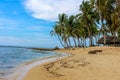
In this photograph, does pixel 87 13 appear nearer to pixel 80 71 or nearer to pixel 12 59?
pixel 12 59

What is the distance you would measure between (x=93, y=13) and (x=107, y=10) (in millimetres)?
10464

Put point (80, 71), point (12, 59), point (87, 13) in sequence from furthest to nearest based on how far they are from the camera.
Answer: point (87, 13) → point (12, 59) → point (80, 71)

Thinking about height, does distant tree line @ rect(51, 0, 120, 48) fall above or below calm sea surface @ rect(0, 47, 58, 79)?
above

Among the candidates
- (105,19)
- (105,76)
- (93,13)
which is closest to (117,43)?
(105,19)

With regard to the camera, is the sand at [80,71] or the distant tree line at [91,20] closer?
the sand at [80,71]

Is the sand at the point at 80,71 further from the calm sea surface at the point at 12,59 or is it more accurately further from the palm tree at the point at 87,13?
the palm tree at the point at 87,13

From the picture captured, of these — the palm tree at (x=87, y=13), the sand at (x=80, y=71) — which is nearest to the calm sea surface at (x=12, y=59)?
the sand at (x=80, y=71)

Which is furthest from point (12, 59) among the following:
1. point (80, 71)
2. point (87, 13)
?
point (87, 13)

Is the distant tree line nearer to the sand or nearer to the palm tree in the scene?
the palm tree

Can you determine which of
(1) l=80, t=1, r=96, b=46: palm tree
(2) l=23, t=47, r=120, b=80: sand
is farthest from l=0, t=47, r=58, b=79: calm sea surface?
(1) l=80, t=1, r=96, b=46: palm tree

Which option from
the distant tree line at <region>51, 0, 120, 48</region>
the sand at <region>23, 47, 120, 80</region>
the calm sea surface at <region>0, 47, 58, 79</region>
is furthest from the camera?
the distant tree line at <region>51, 0, 120, 48</region>

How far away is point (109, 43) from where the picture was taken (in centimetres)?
4816

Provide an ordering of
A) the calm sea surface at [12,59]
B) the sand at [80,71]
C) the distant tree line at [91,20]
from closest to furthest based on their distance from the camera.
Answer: the sand at [80,71]
the calm sea surface at [12,59]
the distant tree line at [91,20]

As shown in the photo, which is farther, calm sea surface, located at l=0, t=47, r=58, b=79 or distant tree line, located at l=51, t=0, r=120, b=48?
distant tree line, located at l=51, t=0, r=120, b=48
